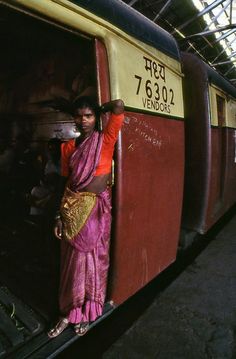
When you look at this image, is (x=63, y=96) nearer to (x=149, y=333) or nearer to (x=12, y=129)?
(x=12, y=129)

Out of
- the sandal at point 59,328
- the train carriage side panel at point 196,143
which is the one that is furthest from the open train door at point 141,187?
the train carriage side panel at point 196,143

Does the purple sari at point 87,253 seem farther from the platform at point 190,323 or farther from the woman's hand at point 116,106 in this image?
the platform at point 190,323

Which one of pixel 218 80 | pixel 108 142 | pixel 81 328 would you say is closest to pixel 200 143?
pixel 218 80

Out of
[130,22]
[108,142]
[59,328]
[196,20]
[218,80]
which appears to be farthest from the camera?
[196,20]

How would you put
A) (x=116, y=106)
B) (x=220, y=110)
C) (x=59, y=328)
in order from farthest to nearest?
(x=220, y=110)
(x=59, y=328)
(x=116, y=106)

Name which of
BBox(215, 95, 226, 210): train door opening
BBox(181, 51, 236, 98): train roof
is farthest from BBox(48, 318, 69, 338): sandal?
BBox(181, 51, 236, 98): train roof

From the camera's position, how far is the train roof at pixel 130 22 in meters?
2.16

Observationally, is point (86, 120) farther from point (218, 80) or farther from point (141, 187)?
point (218, 80)

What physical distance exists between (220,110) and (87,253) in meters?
3.31

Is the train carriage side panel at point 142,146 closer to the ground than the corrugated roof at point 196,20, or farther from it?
closer to the ground

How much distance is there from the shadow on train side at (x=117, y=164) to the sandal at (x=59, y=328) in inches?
1.6

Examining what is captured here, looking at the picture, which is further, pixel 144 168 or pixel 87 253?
pixel 144 168

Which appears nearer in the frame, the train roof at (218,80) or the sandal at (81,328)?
the sandal at (81,328)

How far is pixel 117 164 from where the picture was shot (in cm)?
229
